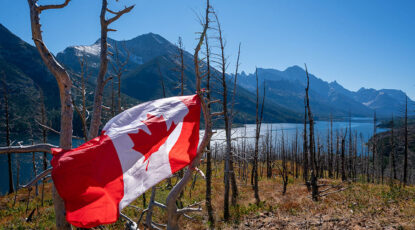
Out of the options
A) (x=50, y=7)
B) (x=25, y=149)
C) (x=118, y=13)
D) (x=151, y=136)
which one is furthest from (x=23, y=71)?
(x=151, y=136)

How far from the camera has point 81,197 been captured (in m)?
3.21

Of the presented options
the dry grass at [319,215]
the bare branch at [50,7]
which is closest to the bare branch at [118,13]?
the bare branch at [50,7]

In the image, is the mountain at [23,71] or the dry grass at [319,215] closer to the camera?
the dry grass at [319,215]

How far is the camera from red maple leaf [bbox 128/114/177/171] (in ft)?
13.3

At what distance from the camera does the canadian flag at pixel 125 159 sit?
127 inches

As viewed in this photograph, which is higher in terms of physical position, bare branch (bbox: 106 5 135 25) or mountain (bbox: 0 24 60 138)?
mountain (bbox: 0 24 60 138)

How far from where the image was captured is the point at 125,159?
3.79m

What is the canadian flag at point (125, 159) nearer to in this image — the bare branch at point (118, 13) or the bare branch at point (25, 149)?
the bare branch at point (25, 149)

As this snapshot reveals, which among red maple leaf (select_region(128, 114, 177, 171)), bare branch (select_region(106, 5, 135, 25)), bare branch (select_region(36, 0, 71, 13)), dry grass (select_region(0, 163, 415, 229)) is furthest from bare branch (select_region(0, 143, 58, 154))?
dry grass (select_region(0, 163, 415, 229))

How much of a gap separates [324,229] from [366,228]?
130 cm

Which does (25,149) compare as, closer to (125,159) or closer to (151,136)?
(125,159)

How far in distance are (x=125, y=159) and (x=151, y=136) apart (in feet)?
2.14

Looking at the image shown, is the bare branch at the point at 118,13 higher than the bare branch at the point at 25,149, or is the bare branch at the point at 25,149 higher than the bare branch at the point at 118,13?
the bare branch at the point at 118,13

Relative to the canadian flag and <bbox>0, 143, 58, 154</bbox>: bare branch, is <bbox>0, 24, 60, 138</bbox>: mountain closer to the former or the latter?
<bbox>0, 143, 58, 154</bbox>: bare branch
